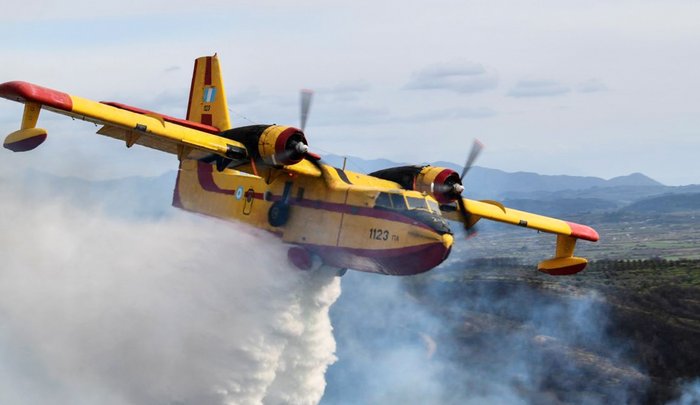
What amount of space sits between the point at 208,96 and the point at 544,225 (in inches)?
533

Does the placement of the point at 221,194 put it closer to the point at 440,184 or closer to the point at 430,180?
the point at 430,180

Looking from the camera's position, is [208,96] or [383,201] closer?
[383,201]

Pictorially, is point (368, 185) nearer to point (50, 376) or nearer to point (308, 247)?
point (308, 247)

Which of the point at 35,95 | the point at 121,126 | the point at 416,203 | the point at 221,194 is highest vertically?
the point at 35,95

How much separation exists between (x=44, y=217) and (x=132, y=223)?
327 cm

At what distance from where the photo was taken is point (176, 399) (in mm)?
30734

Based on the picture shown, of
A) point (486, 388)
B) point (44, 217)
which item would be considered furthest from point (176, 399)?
point (486, 388)

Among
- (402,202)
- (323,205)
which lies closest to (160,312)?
(323,205)

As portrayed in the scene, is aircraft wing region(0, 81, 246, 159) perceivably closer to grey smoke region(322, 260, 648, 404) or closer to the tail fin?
the tail fin

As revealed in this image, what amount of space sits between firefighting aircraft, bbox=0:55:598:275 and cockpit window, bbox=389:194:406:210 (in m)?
0.03

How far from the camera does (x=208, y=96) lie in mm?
33844

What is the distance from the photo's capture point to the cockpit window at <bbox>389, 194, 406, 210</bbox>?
26.3 m

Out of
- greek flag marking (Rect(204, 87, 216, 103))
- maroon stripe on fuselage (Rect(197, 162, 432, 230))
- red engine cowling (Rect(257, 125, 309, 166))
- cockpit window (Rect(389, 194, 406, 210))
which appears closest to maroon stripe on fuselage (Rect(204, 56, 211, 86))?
greek flag marking (Rect(204, 87, 216, 103))

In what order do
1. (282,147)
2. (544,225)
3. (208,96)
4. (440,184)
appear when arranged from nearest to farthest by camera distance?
1. (282,147)
2. (440,184)
3. (208,96)
4. (544,225)
